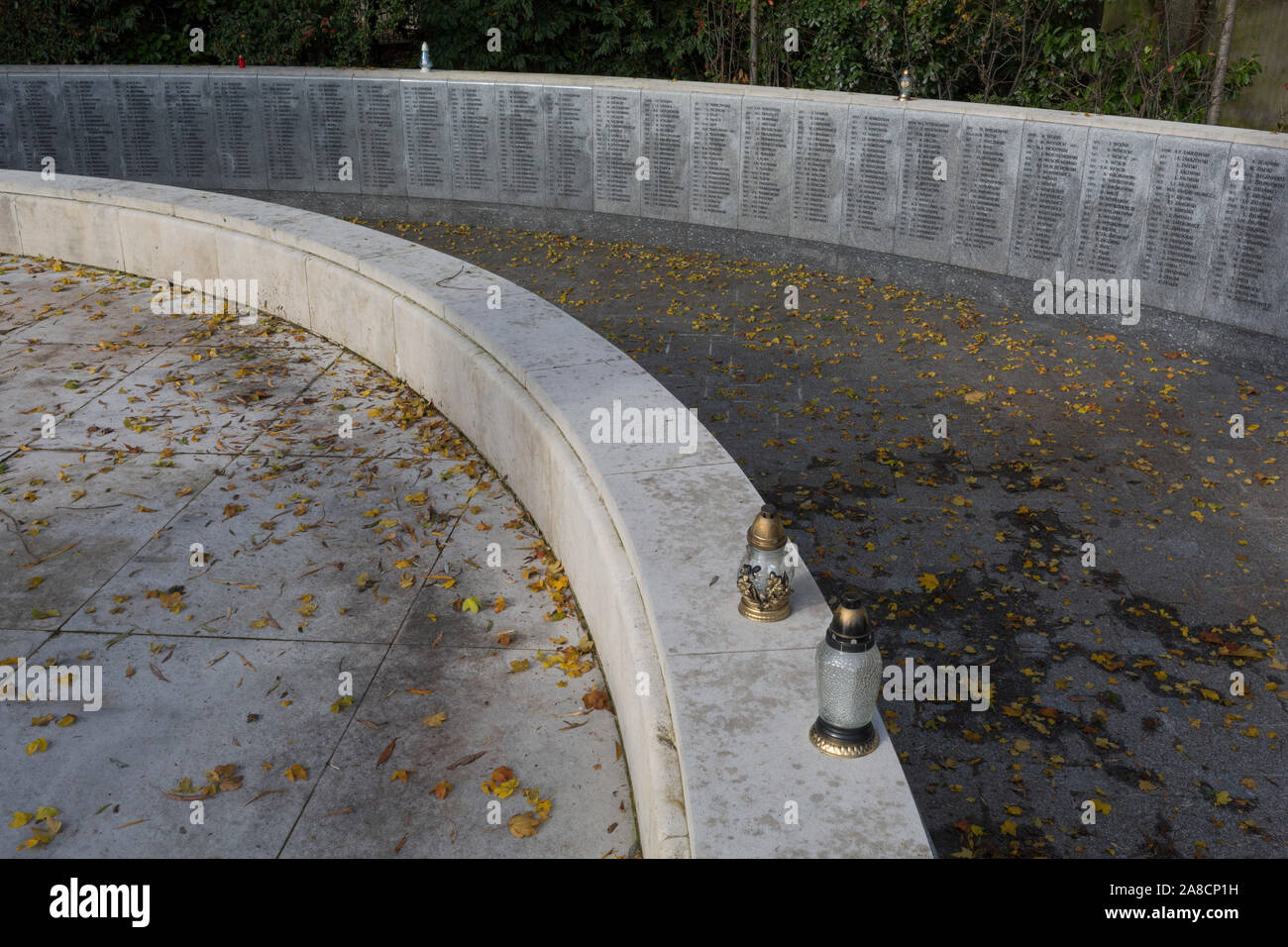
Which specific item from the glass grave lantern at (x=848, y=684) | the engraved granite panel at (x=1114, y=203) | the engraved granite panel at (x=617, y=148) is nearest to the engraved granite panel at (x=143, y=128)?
the engraved granite panel at (x=617, y=148)

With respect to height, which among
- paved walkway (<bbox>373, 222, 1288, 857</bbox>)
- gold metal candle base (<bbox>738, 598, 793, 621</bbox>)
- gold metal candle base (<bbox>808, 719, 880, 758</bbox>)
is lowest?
paved walkway (<bbox>373, 222, 1288, 857</bbox>)

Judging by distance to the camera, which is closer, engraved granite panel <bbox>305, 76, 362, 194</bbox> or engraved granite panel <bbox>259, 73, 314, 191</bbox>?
engraved granite panel <bbox>305, 76, 362, 194</bbox>

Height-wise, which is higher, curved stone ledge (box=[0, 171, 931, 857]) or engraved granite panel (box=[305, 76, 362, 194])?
engraved granite panel (box=[305, 76, 362, 194])

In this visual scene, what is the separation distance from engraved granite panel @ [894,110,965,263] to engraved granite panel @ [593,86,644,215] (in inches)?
118

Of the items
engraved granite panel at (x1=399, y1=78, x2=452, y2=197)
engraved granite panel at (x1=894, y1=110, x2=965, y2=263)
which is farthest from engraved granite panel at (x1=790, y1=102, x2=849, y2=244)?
engraved granite panel at (x1=399, y1=78, x2=452, y2=197)

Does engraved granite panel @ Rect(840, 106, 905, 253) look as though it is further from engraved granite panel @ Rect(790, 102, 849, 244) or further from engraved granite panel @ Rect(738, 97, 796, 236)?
engraved granite panel @ Rect(738, 97, 796, 236)

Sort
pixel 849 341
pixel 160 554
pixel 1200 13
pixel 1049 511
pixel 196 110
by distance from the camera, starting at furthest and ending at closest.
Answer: pixel 196 110, pixel 1200 13, pixel 849 341, pixel 1049 511, pixel 160 554

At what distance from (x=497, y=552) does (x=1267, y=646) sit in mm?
3830

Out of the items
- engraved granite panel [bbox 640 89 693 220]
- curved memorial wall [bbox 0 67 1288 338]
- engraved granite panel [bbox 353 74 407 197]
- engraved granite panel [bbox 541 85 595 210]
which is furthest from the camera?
engraved granite panel [bbox 353 74 407 197]

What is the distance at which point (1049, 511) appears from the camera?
671 cm

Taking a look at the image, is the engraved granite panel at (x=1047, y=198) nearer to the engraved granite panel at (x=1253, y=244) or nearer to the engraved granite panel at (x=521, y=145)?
the engraved granite panel at (x=1253, y=244)

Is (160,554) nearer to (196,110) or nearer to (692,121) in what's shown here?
(692,121)

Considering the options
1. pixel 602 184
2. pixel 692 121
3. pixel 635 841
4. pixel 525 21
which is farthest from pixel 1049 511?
pixel 525 21

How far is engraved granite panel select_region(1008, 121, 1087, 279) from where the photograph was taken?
9.51 meters
